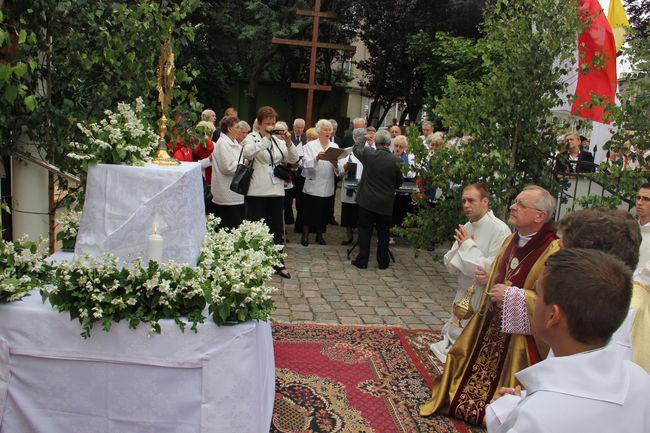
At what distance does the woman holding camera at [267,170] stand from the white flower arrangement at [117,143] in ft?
10.9

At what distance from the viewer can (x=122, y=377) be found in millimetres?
2941

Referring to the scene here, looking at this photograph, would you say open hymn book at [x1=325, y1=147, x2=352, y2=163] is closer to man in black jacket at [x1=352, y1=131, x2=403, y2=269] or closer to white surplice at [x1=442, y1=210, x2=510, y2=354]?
man in black jacket at [x1=352, y1=131, x2=403, y2=269]

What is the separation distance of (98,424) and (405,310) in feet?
13.3

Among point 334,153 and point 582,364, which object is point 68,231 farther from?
point 334,153

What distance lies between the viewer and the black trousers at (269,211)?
7.08m

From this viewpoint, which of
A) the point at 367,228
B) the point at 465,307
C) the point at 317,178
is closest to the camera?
the point at 465,307

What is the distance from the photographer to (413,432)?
3.86 meters

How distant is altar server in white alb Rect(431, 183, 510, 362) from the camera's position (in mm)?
4613

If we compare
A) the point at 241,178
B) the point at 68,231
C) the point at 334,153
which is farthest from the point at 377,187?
the point at 68,231

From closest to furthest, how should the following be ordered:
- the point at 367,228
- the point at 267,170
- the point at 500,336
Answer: the point at 500,336, the point at 267,170, the point at 367,228

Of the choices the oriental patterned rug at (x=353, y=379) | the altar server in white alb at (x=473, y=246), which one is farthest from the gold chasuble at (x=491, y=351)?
the altar server in white alb at (x=473, y=246)

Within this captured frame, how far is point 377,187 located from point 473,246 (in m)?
3.27

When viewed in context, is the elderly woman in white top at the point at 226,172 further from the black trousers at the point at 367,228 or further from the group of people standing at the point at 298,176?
the black trousers at the point at 367,228

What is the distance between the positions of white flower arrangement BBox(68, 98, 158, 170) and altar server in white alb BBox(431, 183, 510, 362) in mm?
2599
